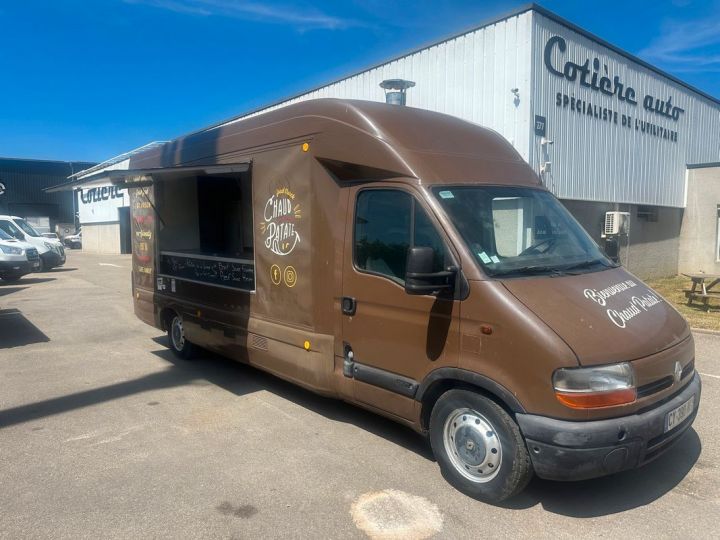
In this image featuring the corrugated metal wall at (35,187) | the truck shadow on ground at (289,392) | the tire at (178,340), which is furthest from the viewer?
the corrugated metal wall at (35,187)

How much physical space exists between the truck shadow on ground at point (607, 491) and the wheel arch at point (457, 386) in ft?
2.39

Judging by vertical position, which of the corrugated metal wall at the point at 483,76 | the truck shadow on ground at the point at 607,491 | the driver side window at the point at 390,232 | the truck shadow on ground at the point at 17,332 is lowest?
the truck shadow on ground at the point at 607,491

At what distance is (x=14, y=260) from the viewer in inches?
648

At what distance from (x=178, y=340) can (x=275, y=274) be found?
2829 mm

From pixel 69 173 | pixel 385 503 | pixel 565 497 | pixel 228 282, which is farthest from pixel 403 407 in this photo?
pixel 69 173

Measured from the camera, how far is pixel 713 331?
8.80 m

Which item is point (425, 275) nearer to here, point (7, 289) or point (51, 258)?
point (7, 289)

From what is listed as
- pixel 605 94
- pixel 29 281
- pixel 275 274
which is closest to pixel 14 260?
pixel 29 281

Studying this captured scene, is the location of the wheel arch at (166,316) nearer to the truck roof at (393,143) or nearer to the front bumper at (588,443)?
the truck roof at (393,143)

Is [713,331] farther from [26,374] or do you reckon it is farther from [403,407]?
[26,374]

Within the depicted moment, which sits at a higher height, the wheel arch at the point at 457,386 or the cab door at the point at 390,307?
the cab door at the point at 390,307

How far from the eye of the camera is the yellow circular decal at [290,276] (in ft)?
17.2

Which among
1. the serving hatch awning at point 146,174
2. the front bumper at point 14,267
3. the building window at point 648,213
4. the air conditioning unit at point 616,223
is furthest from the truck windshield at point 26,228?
the building window at point 648,213

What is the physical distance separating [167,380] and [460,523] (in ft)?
14.1
